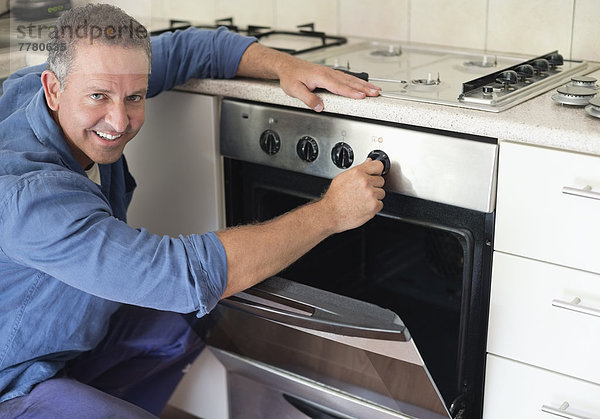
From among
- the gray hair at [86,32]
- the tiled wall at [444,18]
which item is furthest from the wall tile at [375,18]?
the gray hair at [86,32]

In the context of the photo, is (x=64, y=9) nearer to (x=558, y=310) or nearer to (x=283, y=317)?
(x=283, y=317)

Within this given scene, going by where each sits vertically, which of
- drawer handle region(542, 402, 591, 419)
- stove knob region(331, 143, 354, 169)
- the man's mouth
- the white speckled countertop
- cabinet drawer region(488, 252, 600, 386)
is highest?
the white speckled countertop

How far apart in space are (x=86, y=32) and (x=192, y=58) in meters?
0.40

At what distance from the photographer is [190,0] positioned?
230 centimetres

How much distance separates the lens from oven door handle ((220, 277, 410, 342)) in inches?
45.0

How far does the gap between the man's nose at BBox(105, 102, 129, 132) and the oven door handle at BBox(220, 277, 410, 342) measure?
0.34 metres

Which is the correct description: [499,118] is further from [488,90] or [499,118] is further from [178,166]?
[178,166]

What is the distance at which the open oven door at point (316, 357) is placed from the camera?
3.88 ft

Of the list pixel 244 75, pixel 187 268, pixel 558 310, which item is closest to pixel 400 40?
pixel 244 75

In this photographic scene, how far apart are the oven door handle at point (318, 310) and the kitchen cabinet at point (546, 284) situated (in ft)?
0.96

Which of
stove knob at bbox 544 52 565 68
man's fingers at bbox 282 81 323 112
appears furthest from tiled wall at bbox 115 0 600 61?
man's fingers at bbox 282 81 323 112

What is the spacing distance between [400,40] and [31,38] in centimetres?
94

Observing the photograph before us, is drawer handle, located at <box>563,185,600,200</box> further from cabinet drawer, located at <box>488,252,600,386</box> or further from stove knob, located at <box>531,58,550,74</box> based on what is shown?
stove knob, located at <box>531,58,550,74</box>

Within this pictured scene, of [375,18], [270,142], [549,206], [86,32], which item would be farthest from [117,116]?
[375,18]
